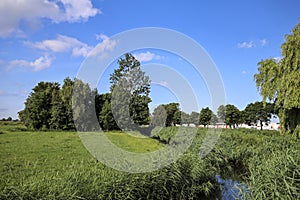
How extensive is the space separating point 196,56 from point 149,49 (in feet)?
5.48

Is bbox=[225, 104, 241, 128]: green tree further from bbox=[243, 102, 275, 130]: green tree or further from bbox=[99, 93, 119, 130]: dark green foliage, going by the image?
bbox=[99, 93, 119, 130]: dark green foliage

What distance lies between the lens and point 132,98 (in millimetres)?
23812

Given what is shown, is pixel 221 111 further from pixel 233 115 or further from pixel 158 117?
pixel 233 115

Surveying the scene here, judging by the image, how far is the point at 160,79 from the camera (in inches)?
480

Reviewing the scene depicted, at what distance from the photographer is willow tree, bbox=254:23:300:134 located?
35.9ft

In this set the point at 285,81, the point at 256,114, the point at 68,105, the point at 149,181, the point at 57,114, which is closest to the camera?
the point at 149,181

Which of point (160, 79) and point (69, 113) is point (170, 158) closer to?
point (160, 79)

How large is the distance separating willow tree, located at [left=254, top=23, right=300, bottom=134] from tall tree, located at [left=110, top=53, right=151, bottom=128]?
9.97 meters

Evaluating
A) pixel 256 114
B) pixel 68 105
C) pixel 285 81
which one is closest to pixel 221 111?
pixel 285 81

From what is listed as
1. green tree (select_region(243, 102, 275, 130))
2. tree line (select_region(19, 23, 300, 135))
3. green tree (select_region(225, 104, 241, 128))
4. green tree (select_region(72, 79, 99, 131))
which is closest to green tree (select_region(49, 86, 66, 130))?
tree line (select_region(19, 23, 300, 135))

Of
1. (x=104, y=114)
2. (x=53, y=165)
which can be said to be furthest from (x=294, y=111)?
(x=104, y=114)

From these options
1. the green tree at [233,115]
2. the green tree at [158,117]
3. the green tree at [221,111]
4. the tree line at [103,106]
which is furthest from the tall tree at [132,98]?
the green tree at [233,115]

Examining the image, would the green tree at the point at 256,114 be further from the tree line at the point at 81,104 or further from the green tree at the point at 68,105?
the green tree at the point at 68,105

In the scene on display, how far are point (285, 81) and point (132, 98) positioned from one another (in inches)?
570
